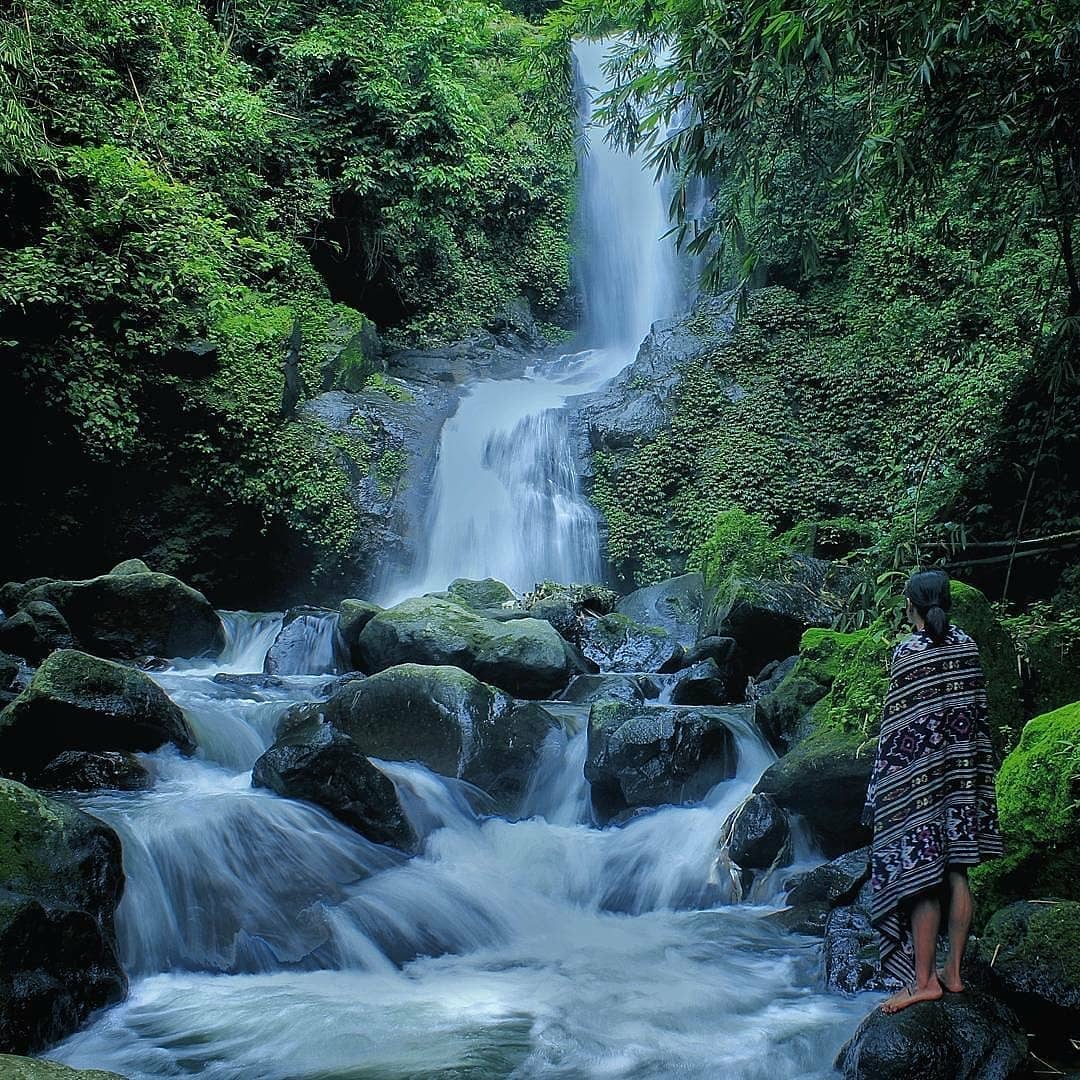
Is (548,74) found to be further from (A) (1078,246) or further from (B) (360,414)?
(B) (360,414)

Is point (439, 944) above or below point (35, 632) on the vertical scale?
below

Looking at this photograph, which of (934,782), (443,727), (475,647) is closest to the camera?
(934,782)

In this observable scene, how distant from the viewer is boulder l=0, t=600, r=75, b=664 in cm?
962

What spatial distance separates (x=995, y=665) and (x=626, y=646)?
20.7 ft

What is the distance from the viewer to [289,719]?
27.8 feet

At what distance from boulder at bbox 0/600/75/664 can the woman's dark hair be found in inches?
353

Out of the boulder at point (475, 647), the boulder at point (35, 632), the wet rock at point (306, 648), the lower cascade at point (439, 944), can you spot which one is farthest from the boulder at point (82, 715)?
the wet rock at point (306, 648)

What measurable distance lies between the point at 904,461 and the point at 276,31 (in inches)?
569

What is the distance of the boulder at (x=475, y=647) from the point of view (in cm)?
1027

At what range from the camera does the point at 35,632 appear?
32.2 ft

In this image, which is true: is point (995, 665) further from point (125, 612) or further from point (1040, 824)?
point (125, 612)

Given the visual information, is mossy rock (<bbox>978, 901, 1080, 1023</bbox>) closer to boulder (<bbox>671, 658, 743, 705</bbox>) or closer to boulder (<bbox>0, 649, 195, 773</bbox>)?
boulder (<bbox>671, 658, 743, 705</bbox>)

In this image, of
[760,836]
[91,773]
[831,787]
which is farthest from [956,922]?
[91,773]

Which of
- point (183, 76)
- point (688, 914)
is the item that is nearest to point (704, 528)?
point (688, 914)
